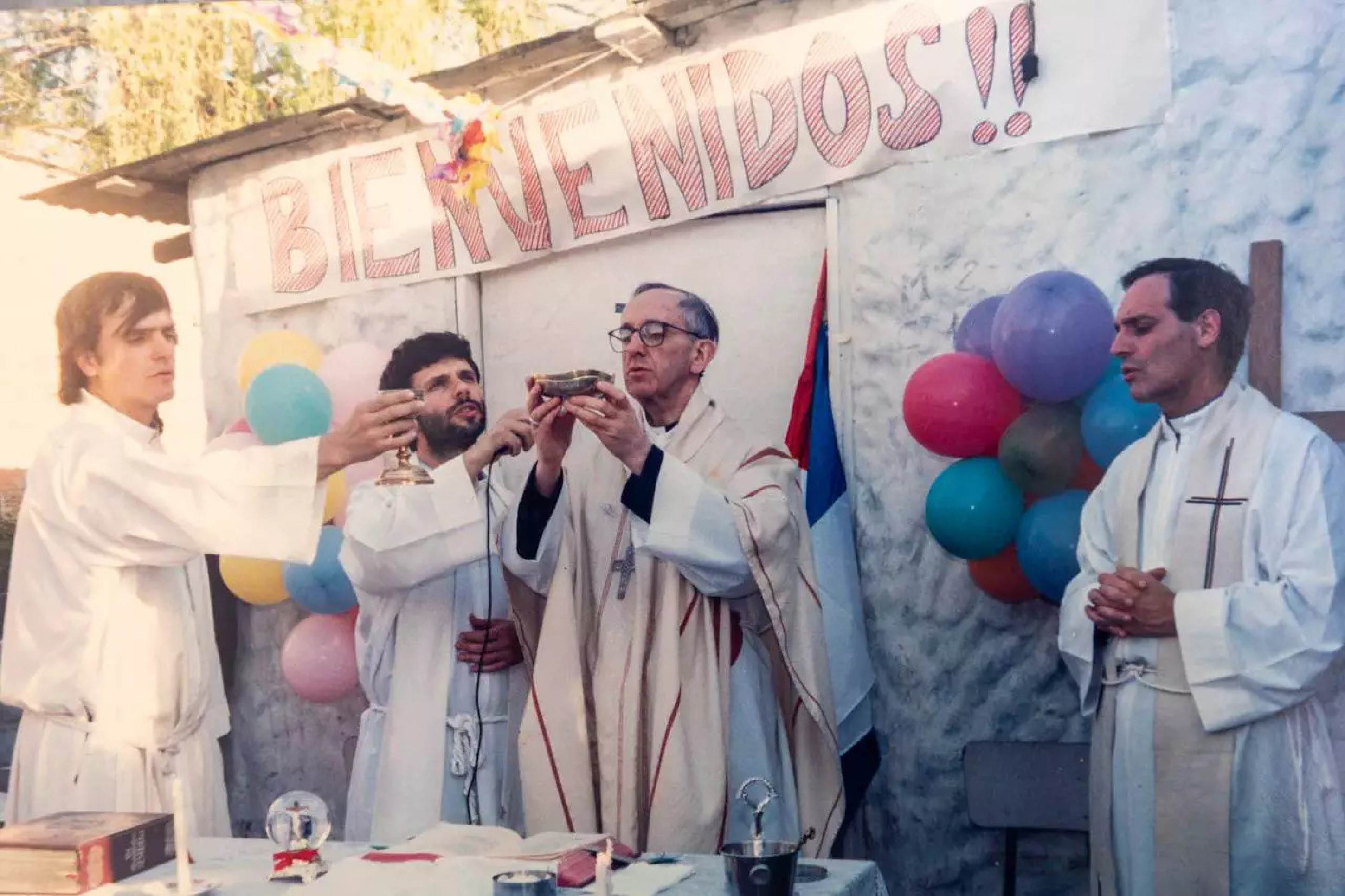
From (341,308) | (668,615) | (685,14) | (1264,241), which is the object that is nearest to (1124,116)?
(1264,241)

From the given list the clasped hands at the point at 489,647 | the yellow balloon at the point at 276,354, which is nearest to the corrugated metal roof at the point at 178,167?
the yellow balloon at the point at 276,354

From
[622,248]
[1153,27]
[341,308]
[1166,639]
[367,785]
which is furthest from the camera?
[341,308]

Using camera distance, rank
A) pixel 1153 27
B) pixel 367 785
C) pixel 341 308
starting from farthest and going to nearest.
A: pixel 341 308 < pixel 367 785 < pixel 1153 27

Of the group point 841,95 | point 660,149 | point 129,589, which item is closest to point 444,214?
point 660,149

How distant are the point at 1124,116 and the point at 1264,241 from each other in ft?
1.62

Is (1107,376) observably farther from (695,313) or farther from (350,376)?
(350,376)

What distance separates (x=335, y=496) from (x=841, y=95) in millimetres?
1941

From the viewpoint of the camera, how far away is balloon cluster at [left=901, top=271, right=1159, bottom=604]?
3.61 m

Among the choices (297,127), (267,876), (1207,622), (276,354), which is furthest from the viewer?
(297,127)

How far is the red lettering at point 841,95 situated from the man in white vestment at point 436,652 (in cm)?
119

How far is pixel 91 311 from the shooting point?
436 centimetres

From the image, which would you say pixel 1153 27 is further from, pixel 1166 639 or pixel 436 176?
pixel 436 176

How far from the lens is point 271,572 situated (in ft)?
15.2

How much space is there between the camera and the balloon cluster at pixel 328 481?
4.53 meters
